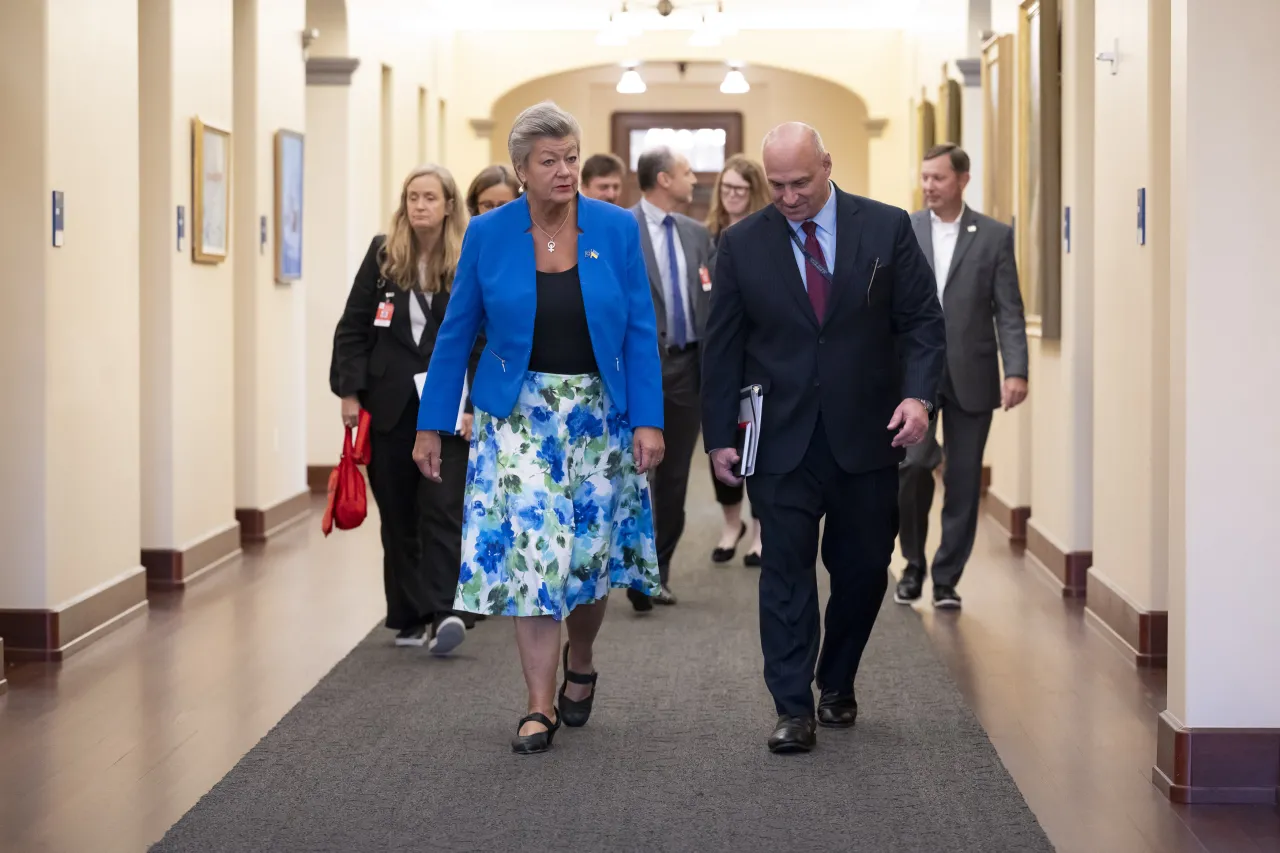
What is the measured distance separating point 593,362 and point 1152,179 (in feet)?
7.67

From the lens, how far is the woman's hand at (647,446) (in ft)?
15.2

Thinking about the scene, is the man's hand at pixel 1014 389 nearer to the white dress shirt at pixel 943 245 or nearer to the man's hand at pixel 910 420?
the white dress shirt at pixel 943 245

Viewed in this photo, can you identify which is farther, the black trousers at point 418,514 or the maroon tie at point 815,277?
the black trousers at point 418,514

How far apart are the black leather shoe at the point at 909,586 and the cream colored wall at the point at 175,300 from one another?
3.24m

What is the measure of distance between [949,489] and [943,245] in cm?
99

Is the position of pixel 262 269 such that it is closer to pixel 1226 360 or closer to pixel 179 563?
pixel 179 563

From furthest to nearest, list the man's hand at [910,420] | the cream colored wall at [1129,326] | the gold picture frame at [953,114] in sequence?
the gold picture frame at [953,114] < the cream colored wall at [1129,326] < the man's hand at [910,420]

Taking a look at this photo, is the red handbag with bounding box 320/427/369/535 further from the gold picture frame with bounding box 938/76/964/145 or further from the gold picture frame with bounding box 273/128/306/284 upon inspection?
the gold picture frame with bounding box 938/76/964/145

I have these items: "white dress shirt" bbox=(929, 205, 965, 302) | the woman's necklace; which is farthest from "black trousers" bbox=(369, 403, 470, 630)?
"white dress shirt" bbox=(929, 205, 965, 302)

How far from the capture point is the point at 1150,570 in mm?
6027

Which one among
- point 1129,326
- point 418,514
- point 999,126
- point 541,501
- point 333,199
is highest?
point 999,126

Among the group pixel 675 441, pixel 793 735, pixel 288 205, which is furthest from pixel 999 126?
pixel 793 735

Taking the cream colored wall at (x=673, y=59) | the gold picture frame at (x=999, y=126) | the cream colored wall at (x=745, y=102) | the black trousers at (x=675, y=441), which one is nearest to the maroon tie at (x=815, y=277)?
the black trousers at (x=675, y=441)

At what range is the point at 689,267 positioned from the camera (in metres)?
7.17
